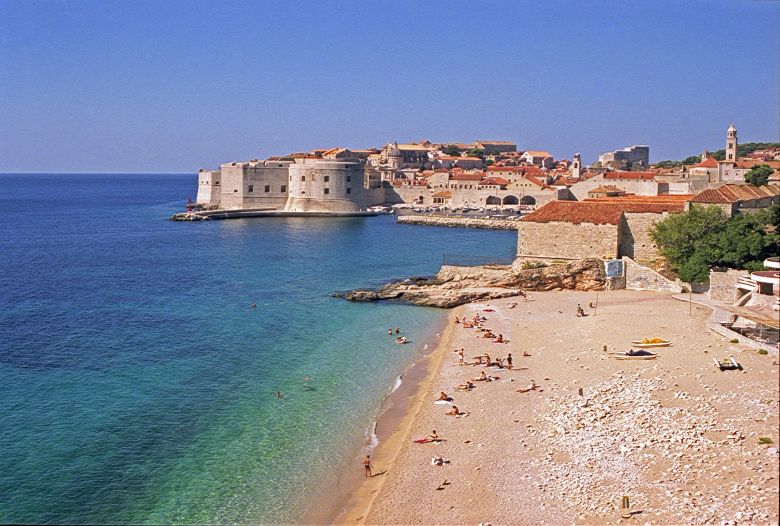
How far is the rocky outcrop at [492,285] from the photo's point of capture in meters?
26.2

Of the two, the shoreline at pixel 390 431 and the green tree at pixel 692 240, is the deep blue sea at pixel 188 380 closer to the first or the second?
the shoreline at pixel 390 431

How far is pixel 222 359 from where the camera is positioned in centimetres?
1972

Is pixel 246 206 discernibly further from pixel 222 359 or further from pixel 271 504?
pixel 271 504

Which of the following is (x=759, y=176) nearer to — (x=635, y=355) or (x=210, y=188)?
(x=635, y=355)

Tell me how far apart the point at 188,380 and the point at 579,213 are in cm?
1605

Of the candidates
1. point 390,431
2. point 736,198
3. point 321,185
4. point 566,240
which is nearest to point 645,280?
point 566,240

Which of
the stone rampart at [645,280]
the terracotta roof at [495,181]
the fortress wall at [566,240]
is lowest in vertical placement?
the stone rampart at [645,280]

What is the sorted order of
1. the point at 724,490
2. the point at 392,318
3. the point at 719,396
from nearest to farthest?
the point at 724,490 < the point at 719,396 < the point at 392,318

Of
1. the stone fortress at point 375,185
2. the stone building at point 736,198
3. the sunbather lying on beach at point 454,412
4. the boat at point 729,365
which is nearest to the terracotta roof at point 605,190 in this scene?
the stone fortress at point 375,185

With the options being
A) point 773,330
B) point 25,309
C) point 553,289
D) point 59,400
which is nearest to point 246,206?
point 25,309

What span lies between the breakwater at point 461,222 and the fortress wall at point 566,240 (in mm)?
31301

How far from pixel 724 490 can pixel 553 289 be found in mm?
16928

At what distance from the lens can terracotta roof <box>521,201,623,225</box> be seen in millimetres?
26438

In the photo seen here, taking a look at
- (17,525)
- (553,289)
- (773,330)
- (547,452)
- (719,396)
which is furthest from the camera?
(553,289)
